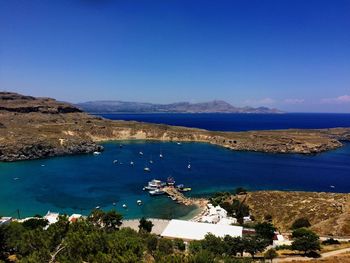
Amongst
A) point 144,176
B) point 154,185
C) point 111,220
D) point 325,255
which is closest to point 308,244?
point 325,255

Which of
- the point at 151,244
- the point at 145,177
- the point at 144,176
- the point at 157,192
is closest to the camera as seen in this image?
the point at 151,244

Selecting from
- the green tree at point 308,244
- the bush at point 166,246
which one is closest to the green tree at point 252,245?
the green tree at point 308,244

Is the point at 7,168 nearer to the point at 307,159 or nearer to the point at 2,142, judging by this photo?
the point at 2,142

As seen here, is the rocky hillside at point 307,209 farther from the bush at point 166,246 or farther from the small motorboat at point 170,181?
the bush at point 166,246

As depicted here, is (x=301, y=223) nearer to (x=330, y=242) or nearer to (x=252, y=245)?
(x=330, y=242)

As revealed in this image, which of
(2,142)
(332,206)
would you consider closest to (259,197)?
(332,206)

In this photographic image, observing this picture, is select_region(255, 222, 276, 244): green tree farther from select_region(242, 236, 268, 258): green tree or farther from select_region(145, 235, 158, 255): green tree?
select_region(145, 235, 158, 255): green tree
